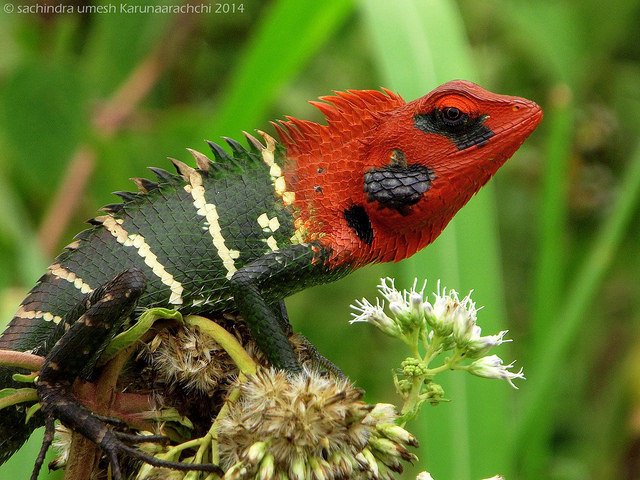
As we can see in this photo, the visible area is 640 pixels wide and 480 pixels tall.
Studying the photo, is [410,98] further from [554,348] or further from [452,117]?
[554,348]

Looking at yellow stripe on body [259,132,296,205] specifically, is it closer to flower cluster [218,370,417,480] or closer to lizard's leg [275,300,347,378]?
lizard's leg [275,300,347,378]

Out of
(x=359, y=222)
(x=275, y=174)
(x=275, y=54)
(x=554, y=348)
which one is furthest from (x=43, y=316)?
(x=554, y=348)

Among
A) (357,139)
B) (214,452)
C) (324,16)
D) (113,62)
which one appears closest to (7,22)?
(113,62)

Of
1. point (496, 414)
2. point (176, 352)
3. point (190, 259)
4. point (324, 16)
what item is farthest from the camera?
point (324, 16)

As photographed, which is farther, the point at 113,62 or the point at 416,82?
the point at 113,62

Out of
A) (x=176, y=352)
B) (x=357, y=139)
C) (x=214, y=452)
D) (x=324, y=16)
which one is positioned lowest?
(x=214, y=452)

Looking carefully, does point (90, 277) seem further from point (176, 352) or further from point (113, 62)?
point (113, 62)

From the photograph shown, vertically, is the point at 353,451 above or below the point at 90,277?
below
